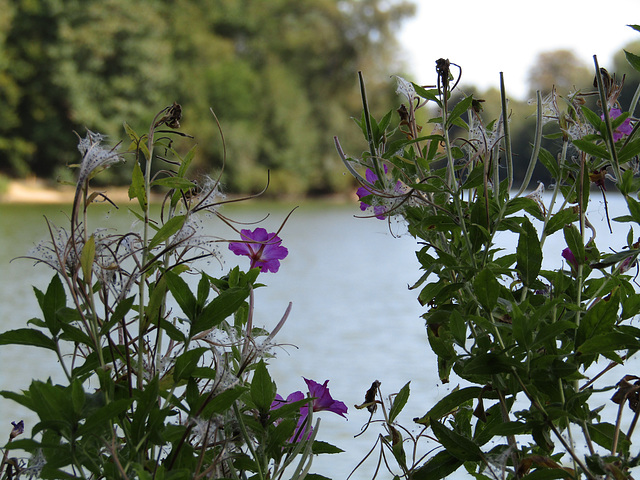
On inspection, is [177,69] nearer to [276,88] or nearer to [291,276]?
[276,88]

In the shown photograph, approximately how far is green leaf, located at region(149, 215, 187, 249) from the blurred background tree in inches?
908

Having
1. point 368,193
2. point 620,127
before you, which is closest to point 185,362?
point 368,193

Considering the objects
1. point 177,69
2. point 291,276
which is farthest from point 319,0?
point 291,276

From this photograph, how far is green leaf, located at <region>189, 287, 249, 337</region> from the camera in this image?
2.51 ft

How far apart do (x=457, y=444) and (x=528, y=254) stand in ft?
0.79

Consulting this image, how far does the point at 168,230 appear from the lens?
77 cm

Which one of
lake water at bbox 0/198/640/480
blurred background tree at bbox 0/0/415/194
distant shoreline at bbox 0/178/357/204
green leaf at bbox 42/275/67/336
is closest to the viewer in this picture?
green leaf at bbox 42/275/67/336

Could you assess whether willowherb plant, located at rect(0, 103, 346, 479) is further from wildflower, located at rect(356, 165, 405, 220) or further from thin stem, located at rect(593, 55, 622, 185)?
thin stem, located at rect(593, 55, 622, 185)

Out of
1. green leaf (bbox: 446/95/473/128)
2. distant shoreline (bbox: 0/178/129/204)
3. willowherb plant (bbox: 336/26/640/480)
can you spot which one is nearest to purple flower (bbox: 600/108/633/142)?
willowherb plant (bbox: 336/26/640/480)

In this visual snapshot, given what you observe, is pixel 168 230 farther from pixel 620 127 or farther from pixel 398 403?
pixel 620 127

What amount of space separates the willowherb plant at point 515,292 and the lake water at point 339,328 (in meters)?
0.09

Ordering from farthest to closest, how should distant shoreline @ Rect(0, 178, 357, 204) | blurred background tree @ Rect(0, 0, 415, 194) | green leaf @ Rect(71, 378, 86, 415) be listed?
blurred background tree @ Rect(0, 0, 415, 194) → distant shoreline @ Rect(0, 178, 357, 204) → green leaf @ Rect(71, 378, 86, 415)

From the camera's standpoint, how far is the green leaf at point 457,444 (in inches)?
35.5

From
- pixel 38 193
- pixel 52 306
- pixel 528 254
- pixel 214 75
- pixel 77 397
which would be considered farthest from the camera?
pixel 214 75
